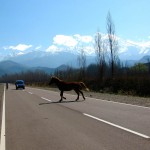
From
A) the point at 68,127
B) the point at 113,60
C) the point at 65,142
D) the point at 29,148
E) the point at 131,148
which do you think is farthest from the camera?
the point at 113,60

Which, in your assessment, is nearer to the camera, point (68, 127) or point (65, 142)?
point (65, 142)

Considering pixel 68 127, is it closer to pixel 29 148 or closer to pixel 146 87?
pixel 29 148

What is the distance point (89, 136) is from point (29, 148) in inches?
71.6

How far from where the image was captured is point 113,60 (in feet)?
159

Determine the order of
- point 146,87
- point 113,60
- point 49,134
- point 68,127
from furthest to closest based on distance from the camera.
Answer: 1. point 113,60
2. point 146,87
3. point 68,127
4. point 49,134

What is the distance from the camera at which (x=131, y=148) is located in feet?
24.3

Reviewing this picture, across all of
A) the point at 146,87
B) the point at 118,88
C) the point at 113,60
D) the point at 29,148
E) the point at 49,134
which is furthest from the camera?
the point at 113,60

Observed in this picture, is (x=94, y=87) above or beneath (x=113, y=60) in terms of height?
beneath

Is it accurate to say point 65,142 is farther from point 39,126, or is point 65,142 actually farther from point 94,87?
point 94,87

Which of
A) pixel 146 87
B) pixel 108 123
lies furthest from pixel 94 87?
pixel 108 123

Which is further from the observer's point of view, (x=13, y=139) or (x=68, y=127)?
(x=68, y=127)

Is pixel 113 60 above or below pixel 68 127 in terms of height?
above

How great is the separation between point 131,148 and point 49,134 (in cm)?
302

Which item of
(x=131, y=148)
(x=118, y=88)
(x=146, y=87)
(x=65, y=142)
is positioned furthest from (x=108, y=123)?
(x=118, y=88)
